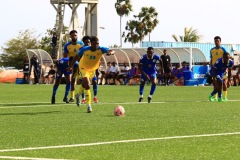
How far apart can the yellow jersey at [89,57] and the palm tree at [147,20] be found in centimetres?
9590

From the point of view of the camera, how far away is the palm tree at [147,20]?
117 metres

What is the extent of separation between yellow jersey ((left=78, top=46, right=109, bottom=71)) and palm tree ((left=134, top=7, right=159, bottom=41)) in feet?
315

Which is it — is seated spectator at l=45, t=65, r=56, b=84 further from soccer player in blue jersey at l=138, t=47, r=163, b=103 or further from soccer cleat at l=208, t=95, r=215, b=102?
soccer cleat at l=208, t=95, r=215, b=102

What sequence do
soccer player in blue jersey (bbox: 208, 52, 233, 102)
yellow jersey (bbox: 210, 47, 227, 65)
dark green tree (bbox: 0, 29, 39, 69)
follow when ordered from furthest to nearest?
dark green tree (bbox: 0, 29, 39, 69) < yellow jersey (bbox: 210, 47, 227, 65) < soccer player in blue jersey (bbox: 208, 52, 233, 102)

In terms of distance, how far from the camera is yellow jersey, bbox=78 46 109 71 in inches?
824

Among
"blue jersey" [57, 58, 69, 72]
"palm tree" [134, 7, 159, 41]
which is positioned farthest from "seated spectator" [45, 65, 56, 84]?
"palm tree" [134, 7, 159, 41]

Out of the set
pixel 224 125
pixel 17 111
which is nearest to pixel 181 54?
pixel 17 111

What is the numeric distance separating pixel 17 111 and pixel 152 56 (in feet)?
22.8

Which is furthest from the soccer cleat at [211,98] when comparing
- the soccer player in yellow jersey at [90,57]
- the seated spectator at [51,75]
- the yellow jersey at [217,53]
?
the seated spectator at [51,75]

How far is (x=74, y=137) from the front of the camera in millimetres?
13234

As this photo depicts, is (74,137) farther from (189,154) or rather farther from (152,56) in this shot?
(152,56)

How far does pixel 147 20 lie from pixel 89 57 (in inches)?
3793

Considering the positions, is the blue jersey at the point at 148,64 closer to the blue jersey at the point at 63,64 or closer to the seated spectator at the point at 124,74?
the blue jersey at the point at 63,64

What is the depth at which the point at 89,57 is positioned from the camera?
69.4 feet
